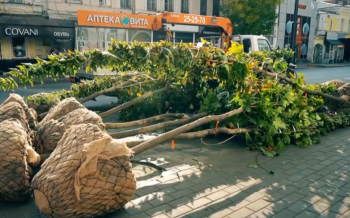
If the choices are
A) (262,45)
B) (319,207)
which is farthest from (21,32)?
(319,207)

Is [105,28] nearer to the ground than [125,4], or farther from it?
nearer to the ground

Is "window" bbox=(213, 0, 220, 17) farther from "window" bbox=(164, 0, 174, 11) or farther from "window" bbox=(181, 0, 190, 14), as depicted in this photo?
"window" bbox=(164, 0, 174, 11)

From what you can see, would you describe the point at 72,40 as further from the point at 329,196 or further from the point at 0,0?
the point at 329,196

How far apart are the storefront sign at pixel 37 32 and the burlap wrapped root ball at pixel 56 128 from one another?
57.1ft

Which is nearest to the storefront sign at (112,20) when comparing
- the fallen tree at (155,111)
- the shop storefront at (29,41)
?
the shop storefront at (29,41)

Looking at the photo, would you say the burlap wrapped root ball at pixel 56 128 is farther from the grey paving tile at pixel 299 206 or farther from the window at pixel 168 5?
the window at pixel 168 5

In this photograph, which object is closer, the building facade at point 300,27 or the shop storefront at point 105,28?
the shop storefront at point 105,28

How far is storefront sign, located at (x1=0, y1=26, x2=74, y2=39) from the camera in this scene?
19172 millimetres

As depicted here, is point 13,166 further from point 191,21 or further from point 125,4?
point 125,4

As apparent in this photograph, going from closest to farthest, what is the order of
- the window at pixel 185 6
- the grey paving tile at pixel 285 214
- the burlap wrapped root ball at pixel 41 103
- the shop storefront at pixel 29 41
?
the grey paving tile at pixel 285 214, the burlap wrapped root ball at pixel 41 103, the shop storefront at pixel 29 41, the window at pixel 185 6

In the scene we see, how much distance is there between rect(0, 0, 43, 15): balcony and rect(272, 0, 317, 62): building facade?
28261mm

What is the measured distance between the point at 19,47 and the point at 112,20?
283 inches

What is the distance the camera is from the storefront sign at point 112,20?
1853cm

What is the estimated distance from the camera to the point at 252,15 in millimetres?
30031
